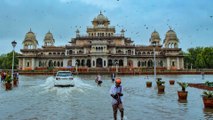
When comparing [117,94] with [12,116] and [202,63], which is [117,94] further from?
[202,63]

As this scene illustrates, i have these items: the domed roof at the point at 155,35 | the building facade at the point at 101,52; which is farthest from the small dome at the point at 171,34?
the domed roof at the point at 155,35

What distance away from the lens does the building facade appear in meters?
90.4

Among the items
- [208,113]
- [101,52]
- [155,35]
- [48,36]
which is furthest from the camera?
[48,36]

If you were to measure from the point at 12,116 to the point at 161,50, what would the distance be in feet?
291

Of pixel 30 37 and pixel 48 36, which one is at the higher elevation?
pixel 48 36

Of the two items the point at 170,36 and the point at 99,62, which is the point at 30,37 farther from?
the point at 170,36

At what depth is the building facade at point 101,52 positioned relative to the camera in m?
90.4

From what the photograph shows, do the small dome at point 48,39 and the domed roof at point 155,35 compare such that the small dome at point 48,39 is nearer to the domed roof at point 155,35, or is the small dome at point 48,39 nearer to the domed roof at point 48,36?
the domed roof at point 48,36

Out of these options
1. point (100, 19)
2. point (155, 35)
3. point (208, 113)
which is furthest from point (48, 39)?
point (208, 113)

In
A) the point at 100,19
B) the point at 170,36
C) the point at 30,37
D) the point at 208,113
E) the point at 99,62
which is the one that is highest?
the point at 100,19

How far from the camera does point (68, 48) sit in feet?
313

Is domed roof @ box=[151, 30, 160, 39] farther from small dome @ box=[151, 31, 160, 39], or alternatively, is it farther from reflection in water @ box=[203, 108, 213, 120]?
reflection in water @ box=[203, 108, 213, 120]

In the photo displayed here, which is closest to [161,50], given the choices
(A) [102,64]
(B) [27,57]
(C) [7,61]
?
(A) [102,64]

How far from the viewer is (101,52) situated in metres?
88.4
